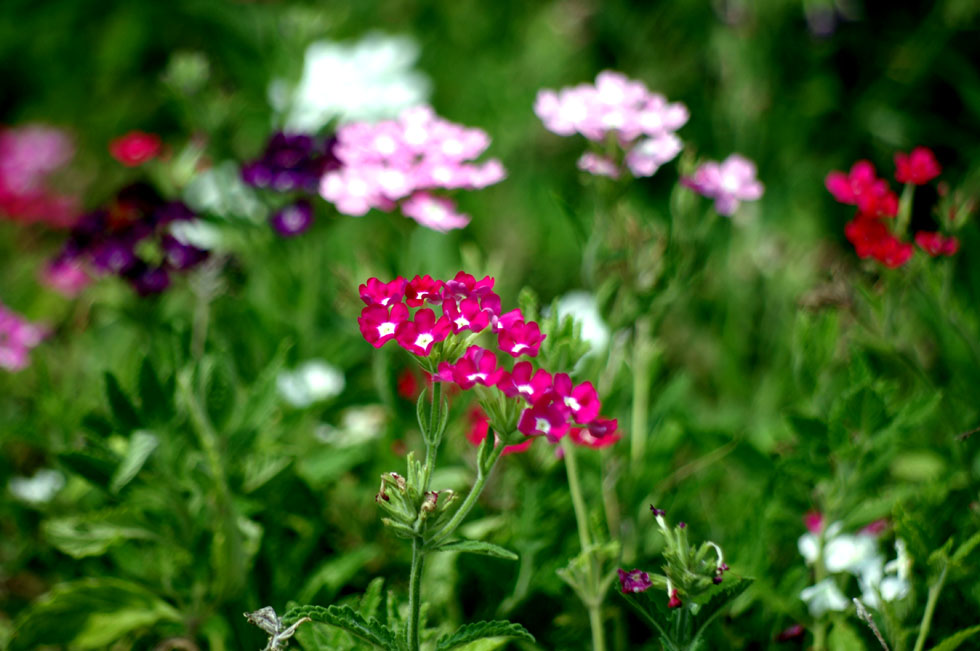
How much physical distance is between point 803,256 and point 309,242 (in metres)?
1.46

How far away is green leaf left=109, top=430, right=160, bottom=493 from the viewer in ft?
4.69

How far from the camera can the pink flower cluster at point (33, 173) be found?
323cm

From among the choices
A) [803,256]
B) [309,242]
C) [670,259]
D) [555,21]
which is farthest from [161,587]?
[555,21]

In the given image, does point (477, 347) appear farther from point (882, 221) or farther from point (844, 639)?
point (882, 221)

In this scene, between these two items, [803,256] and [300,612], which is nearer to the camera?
[300,612]

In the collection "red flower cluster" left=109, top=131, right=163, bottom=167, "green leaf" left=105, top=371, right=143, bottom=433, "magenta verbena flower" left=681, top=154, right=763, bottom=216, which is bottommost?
"green leaf" left=105, top=371, right=143, bottom=433

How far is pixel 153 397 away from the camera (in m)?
1.52

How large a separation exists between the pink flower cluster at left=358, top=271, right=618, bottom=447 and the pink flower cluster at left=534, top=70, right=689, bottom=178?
562mm

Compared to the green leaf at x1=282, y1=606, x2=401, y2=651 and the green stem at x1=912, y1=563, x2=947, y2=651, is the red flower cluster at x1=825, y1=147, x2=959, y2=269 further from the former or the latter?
the green leaf at x1=282, y1=606, x2=401, y2=651

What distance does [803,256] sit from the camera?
2.64 m

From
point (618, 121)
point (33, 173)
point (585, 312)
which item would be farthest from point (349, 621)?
point (33, 173)

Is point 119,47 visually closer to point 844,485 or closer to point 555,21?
point 555,21

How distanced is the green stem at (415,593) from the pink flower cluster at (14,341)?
4.13 ft

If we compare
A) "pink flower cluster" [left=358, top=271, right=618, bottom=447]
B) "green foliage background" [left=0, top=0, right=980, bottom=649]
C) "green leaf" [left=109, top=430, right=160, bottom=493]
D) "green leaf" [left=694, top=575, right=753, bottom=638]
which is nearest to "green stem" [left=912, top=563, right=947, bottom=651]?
"green foliage background" [left=0, top=0, right=980, bottom=649]
